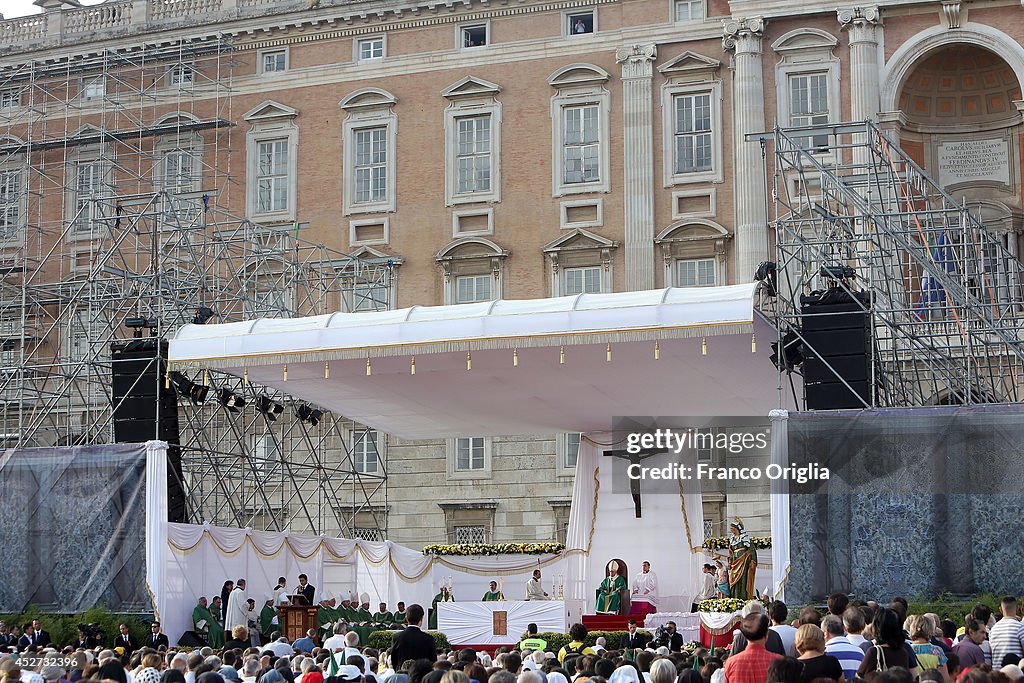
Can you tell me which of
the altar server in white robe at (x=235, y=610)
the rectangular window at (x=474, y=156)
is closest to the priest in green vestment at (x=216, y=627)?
the altar server in white robe at (x=235, y=610)

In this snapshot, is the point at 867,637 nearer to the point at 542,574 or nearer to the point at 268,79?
the point at 542,574

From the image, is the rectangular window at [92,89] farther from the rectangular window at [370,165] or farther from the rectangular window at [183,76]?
the rectangular window at [370,165]

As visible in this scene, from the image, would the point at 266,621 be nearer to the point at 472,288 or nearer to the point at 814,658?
the point at 472,288

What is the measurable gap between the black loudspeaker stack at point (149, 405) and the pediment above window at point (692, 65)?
15457 mm

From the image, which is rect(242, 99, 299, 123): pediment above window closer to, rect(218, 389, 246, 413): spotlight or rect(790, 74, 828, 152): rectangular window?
rect(790, 74, 828, 152): rectangular window

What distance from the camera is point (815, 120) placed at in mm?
33094

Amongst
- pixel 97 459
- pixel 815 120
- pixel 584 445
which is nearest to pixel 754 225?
pixel 815 120

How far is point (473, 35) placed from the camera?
119 feet

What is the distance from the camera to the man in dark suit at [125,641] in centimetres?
2073

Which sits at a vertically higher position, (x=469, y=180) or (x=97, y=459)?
(x=469, y=180)

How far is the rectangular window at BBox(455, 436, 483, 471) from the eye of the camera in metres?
35.3

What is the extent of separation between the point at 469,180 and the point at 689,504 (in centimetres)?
1174

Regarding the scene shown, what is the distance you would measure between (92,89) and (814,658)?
3414 cm

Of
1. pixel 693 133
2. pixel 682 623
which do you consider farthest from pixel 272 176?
pixel 682 623
